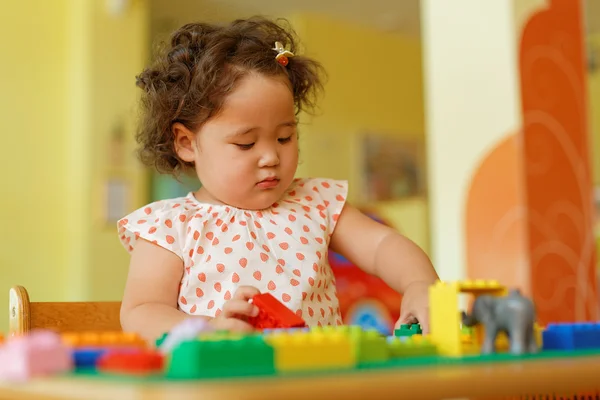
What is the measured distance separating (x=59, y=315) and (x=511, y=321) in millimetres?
690

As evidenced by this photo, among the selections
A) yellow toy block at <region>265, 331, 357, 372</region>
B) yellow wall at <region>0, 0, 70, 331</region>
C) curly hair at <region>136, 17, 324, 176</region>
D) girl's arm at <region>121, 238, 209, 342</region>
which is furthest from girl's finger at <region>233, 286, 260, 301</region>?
yellow wall at <region>0, 0, 70, 331</region>

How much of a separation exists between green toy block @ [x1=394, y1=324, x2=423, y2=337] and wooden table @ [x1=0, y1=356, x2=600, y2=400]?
0.75 ft

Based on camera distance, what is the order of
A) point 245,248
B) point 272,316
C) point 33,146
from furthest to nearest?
point 33,146
point 245,248
point 272,316

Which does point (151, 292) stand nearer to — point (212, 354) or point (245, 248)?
point (245, 248)

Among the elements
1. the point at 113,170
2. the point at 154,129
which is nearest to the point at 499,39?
the point at 154,129

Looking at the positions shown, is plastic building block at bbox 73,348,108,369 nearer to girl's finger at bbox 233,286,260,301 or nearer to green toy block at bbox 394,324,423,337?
girl's finger at bbox 233,286,260,301

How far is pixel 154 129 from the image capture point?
3.73 feet

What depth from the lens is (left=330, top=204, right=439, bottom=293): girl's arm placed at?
0.94m

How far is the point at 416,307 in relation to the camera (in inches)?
32.0

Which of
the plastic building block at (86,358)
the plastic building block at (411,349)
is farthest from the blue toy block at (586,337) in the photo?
the plastic building block at (86,358)

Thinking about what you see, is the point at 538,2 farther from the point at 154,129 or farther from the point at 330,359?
the point at 330,359

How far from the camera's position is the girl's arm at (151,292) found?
0.80 metres

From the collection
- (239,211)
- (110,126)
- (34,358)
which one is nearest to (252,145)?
(239,211)

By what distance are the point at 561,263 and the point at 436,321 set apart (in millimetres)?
1736
